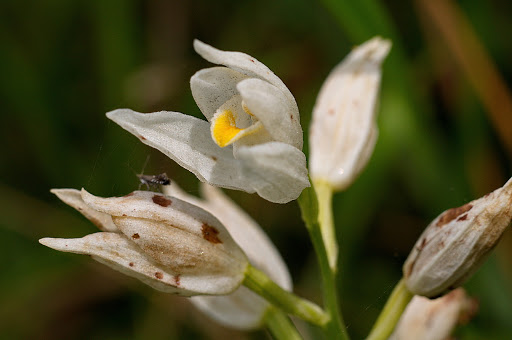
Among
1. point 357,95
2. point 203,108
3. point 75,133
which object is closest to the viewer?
point 203,108

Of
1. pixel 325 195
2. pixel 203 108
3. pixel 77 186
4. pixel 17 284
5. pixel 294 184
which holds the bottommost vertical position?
pixel 17 284

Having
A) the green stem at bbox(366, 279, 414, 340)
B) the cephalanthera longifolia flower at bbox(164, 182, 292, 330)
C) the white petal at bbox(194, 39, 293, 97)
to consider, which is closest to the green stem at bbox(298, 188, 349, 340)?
the green stem at bbox(366, 279, 414, 340)

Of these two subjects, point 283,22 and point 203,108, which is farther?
point 283,22

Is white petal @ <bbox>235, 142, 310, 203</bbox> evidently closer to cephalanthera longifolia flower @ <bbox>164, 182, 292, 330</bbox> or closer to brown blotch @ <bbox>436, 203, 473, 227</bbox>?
brown blotch @ <bbox>436, 203, 473, 227</bbox>

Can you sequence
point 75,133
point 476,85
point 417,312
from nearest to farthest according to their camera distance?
point 417,312, point 476,85, point 75,133

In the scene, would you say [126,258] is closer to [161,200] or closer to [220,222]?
[161,200]

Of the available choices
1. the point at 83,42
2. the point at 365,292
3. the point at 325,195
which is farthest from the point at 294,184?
the point at 83,42

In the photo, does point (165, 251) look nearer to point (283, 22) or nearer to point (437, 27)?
point (437, 27)
